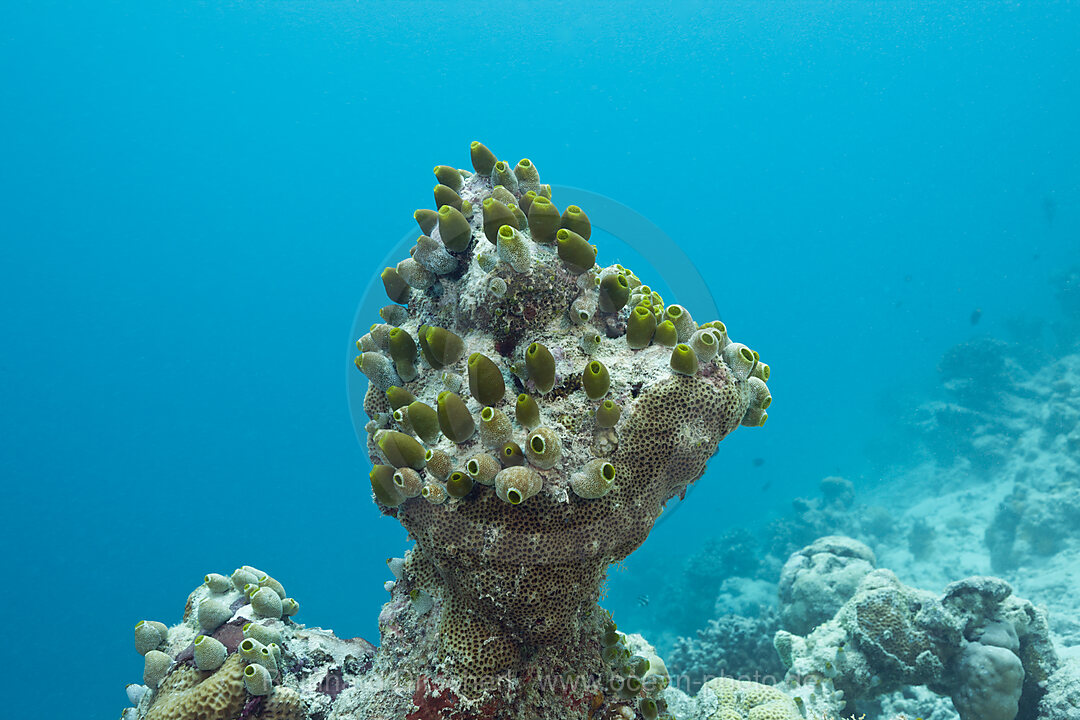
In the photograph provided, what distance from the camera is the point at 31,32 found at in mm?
37500

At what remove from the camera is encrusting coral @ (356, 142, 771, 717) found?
234 centimetres

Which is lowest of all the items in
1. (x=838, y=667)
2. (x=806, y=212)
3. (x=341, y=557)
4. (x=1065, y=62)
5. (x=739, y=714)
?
(x=739, y=714)

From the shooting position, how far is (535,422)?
238 centimetres

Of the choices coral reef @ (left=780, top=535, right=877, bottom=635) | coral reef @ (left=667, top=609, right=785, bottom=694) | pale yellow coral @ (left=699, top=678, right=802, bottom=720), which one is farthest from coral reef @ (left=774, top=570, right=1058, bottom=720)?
coral reef @ (left=667, top=609, right=785, bottom=694)

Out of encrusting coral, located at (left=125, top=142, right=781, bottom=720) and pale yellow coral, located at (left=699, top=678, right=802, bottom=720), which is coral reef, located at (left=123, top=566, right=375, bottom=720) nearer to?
encrusting coral, located at (left=125, top=142, right=781, bottom=720)

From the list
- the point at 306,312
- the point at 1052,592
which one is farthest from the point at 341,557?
the point at 1052,592

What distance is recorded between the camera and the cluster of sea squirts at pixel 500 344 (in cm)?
232

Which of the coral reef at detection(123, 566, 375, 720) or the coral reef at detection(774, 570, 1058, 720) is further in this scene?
the coral reef at detection(774, 570, 1058, 720)

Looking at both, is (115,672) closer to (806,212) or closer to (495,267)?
(495,267)

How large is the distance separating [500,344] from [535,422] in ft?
2.48

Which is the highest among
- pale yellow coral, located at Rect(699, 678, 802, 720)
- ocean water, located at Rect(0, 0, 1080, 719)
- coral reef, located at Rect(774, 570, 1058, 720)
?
ocean water, located at Rect(0, 0, 1080, 719)

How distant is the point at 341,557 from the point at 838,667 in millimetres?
45565

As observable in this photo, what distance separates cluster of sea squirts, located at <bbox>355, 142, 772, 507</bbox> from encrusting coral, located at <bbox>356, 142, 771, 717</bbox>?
11 mm

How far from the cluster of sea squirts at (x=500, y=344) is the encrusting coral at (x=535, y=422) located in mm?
11
